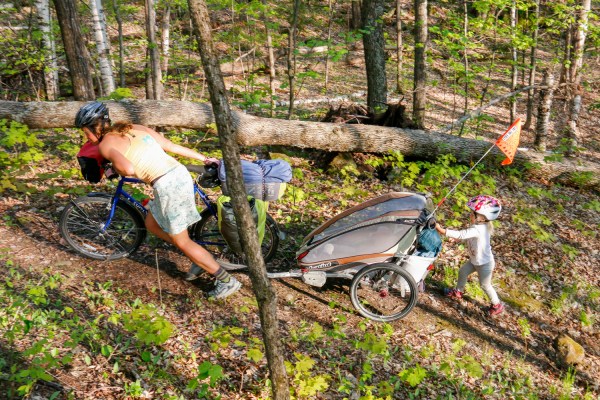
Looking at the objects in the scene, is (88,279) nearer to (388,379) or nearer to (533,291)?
(388,379)

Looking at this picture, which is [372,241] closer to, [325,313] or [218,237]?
[325,313]

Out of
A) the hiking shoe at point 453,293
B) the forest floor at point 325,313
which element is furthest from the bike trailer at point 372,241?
the hiking shoe at point 453,293

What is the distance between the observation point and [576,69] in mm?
12789

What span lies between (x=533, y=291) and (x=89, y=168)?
21.2 feet

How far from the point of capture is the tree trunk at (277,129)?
768 centimetres

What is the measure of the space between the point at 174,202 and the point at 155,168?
0.39 m

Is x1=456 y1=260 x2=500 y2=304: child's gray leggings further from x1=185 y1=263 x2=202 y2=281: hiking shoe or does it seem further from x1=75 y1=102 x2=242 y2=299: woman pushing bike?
x1=185 y1=263 x2=202 y2=281: hiking shoe

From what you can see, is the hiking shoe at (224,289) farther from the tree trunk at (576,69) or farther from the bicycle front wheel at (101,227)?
the tree trunk at (576,69)

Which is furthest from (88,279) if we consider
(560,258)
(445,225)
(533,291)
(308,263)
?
(560,258)

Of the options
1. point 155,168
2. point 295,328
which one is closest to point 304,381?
point 295,328

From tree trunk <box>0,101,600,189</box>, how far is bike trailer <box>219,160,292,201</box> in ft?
10.4

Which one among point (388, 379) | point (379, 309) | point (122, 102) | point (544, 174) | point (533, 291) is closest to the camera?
point (388, 379)

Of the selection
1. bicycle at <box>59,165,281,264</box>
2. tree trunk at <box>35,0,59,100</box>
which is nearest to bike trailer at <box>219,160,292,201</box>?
bicycle at <box>59,165,281,264</box>

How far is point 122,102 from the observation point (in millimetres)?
8156
